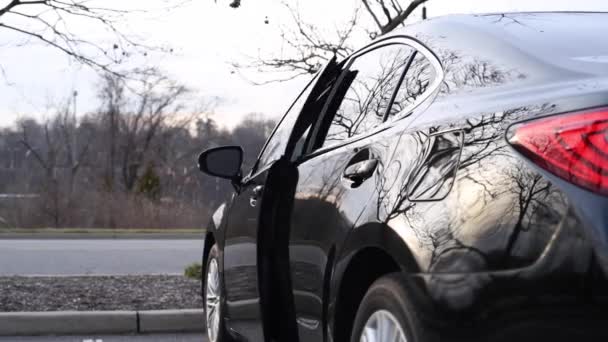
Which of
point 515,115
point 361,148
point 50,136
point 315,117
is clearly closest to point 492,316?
point 515,115

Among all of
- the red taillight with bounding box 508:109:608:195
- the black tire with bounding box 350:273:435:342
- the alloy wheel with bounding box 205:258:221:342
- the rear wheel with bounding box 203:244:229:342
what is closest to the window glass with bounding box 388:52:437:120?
the black tire with bounding box 350:273:435:342

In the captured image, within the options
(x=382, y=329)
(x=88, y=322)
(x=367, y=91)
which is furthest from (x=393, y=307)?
(x=88, y=322)

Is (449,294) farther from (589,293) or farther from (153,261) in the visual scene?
(153,261)

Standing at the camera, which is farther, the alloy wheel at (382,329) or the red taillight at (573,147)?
the alloy wheel at (382,329)

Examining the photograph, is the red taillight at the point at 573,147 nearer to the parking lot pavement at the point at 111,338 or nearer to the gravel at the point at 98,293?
the parking lot pavement at the point at 111,338

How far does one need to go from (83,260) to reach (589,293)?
598 inches

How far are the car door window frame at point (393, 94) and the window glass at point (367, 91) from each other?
0.02 m

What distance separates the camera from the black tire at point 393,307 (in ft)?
9.62

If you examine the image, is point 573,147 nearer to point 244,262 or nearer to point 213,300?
point 244,262

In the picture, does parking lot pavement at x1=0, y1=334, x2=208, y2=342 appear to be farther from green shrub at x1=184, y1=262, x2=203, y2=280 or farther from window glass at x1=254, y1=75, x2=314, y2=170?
window glass at x1=254, y1=75, x2=314, y2=170

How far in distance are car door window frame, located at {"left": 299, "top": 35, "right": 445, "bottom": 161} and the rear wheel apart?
145 cm

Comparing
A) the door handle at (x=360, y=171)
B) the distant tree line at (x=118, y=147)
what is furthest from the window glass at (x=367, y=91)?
the distant tree line at (x=118, y=147)

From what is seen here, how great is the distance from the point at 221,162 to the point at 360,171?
2363 millimetres

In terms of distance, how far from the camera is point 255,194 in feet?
16.8
